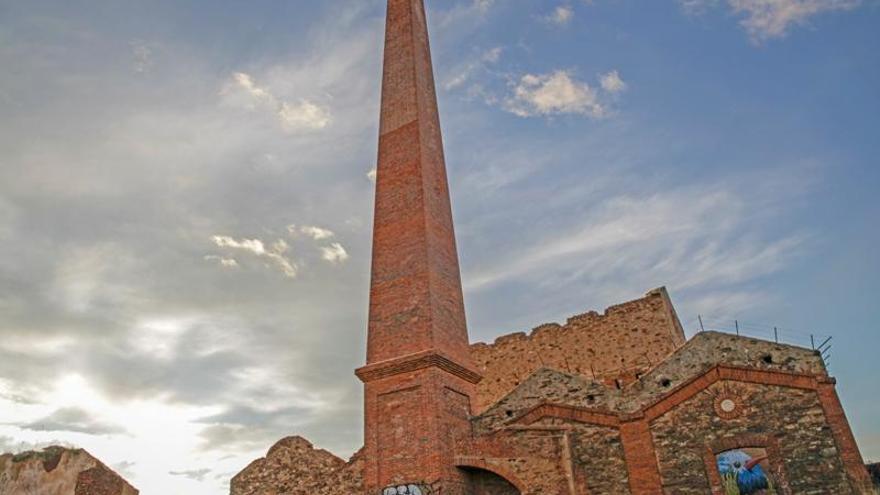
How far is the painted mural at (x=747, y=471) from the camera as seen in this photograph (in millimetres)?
11914

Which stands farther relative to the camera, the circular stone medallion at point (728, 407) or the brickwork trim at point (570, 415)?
the brickwork trim at point (570, 415)

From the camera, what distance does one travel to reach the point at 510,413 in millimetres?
14312

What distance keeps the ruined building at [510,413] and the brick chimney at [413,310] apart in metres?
0.03

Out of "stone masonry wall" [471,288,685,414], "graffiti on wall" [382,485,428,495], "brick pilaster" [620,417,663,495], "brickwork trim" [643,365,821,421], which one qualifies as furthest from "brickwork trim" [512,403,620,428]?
"stone masonry wall" [471,288,685,414]

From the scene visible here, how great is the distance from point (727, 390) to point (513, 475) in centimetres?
487

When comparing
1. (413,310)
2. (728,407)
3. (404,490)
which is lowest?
(404,490)

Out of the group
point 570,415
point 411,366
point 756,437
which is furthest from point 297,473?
point 756,437

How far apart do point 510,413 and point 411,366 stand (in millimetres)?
3839

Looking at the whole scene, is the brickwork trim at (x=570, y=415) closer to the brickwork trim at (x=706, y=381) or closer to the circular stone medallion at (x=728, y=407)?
the brickwork trim at (x=706, y=381)

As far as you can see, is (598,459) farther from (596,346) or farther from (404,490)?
(596,346)

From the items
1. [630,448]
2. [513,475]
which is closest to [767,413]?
[630,448]

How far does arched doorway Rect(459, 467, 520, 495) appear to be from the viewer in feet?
38.0

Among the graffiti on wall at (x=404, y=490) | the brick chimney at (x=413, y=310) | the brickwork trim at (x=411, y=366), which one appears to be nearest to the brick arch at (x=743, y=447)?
the brick chimney at (x=413, y=310)

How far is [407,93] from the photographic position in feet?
50.0
